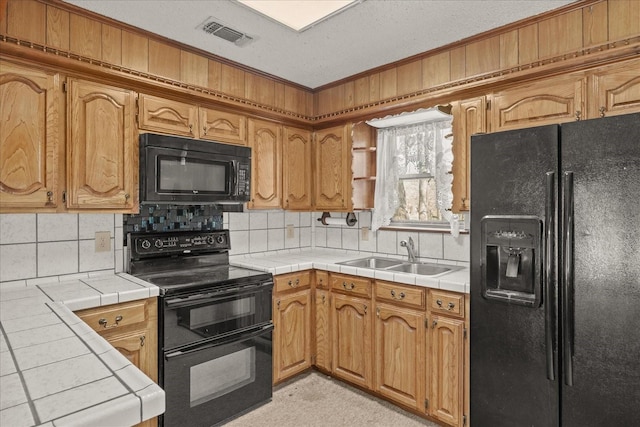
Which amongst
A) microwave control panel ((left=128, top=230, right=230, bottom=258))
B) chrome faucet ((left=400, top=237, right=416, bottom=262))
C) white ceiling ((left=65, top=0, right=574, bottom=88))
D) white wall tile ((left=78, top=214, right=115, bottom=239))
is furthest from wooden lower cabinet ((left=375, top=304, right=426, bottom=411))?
white wall tile ((left=78, top=214, right=115, bottom=239))

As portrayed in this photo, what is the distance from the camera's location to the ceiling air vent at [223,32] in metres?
2.10

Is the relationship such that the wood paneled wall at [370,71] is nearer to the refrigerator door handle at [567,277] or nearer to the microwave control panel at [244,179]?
the microwave control panel at [244,179]

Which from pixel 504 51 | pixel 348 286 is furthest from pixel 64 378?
pixel 504 51

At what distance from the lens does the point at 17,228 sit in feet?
6.66

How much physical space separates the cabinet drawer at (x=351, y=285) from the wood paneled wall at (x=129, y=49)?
1.43 meters

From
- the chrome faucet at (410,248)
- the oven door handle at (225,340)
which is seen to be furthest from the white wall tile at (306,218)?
the oven door handle at (225,340)

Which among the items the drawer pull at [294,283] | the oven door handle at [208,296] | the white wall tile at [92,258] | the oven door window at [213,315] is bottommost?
the oven door window at [213,315]

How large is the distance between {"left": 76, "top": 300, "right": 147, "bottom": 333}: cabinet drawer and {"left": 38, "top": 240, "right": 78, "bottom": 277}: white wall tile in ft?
1.93

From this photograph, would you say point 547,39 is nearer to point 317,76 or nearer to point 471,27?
point 471,27

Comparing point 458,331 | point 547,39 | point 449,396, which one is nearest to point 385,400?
point 449,396

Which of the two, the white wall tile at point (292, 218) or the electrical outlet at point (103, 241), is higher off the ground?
the white wall tile at point (292, 218)

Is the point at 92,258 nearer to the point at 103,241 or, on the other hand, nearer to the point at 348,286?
the point at 103,241

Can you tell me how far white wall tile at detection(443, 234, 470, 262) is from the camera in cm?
259

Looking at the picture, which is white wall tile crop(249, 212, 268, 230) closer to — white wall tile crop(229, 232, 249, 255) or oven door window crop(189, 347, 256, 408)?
white wall tile crop(229, 232, 249, 255)
